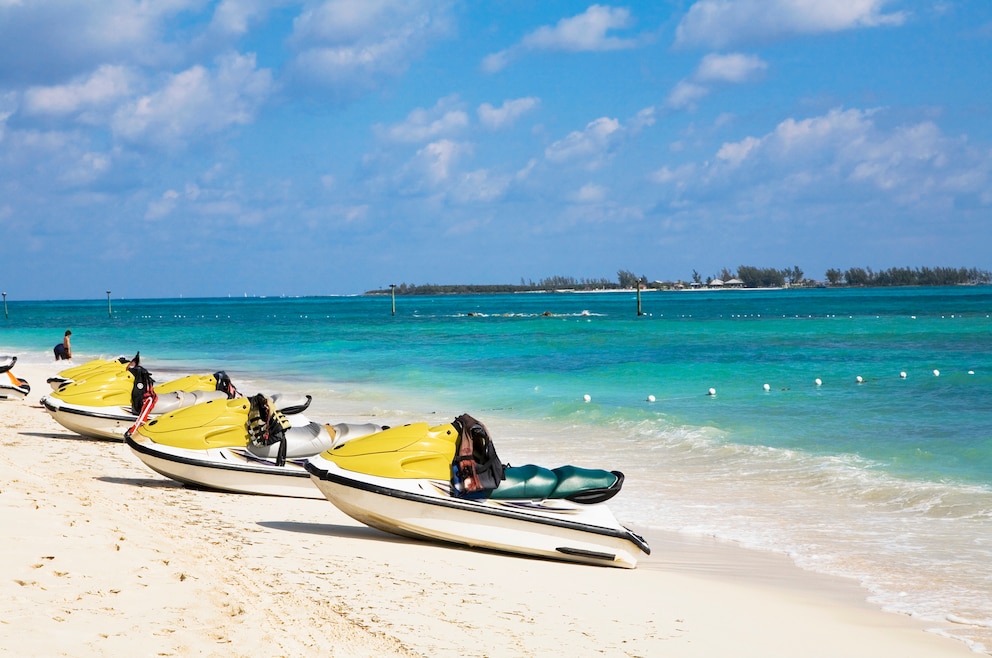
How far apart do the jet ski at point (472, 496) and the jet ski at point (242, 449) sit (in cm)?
212

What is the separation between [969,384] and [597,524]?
16.8m

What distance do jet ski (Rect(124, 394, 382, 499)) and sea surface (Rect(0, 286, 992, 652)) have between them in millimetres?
3164

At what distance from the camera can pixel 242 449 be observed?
10.1 metres

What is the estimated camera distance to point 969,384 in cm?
2148

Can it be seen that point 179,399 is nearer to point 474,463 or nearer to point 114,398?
point 114,398

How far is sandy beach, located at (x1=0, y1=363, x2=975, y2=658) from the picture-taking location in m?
4.96

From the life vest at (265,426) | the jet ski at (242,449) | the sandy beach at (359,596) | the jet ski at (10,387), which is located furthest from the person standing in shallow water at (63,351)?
the sandy beach at (359,596)

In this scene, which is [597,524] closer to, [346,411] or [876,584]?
[876,584]

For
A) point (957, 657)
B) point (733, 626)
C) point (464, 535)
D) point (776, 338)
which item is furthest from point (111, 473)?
point (776, 338)

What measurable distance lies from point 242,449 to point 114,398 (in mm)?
4816

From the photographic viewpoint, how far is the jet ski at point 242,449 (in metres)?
9.98

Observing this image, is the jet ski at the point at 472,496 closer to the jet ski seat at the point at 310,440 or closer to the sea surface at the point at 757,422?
the sea surface at the point at 757,422

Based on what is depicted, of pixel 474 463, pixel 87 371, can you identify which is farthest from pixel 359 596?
pixel 87 371

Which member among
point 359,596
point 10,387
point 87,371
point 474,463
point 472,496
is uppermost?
point 87,371
